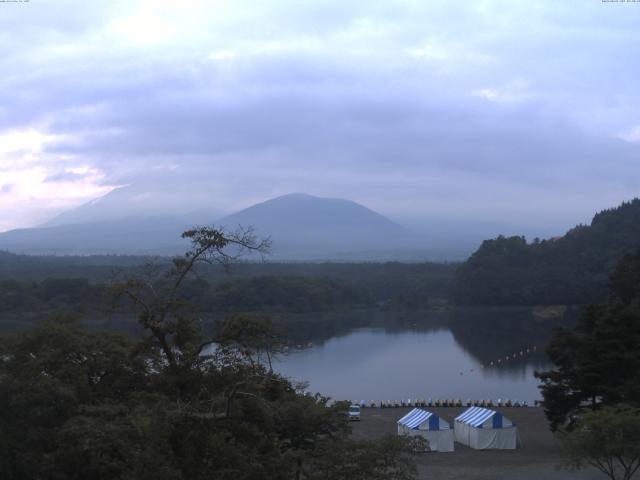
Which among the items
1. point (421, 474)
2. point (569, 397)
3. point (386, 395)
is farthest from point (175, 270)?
point (386, 395)

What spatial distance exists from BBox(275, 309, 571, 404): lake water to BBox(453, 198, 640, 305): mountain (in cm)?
419

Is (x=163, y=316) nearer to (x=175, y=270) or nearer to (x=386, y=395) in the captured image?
(x=175, y=270)

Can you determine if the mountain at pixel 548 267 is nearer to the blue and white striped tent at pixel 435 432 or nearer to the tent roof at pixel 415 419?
the tent roof at pixel 415 419

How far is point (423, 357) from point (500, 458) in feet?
53.3

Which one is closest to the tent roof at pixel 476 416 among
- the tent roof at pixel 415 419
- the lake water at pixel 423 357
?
the tent roof at pixel 415 419

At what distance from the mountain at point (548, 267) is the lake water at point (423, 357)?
4191 mm

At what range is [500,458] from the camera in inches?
492

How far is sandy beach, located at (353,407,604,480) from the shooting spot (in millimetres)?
11141

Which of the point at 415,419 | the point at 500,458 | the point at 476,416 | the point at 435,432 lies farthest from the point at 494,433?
the point at 415,419

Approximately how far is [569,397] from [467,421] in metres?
1.73

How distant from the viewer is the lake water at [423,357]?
21844mm

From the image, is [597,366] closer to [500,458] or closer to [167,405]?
[500,458]

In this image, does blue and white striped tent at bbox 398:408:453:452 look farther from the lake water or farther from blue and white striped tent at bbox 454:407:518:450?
the lake water

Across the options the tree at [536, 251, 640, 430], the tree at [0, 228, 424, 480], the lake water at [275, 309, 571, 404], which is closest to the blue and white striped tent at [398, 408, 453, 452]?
the tree at [536, 251, 640, 430]
